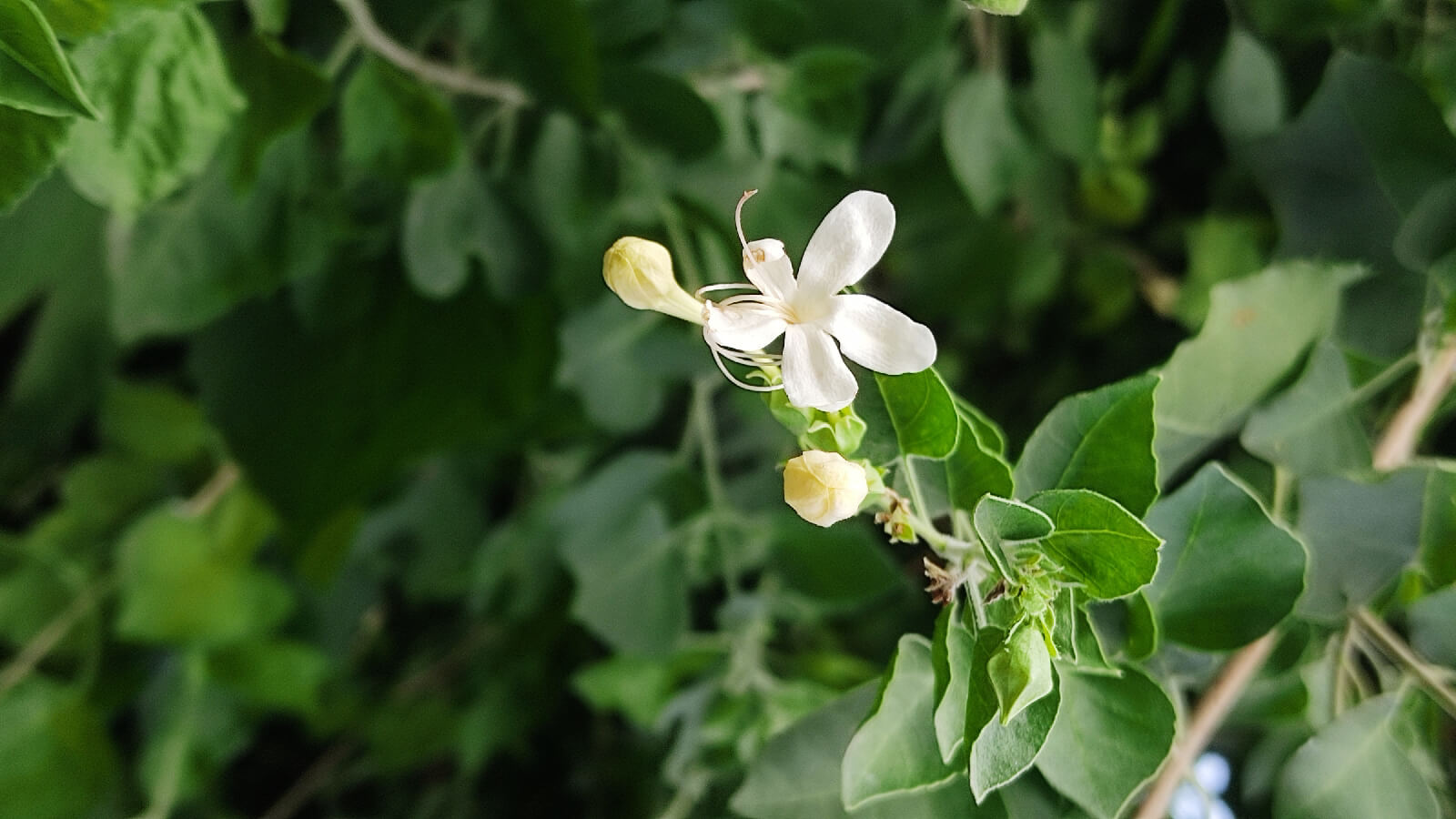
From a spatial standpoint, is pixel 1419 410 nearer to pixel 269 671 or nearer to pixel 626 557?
pixel 626 557

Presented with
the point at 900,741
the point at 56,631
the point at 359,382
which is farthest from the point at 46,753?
the point at 900,741

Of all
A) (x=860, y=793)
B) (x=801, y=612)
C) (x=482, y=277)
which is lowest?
A: (x=801, y=612)

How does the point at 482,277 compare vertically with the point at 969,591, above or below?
below

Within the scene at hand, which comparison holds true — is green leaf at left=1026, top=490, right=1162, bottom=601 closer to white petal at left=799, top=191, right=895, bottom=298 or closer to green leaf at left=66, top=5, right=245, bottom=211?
white petal at left=799, top=191, right=895, bottom=298

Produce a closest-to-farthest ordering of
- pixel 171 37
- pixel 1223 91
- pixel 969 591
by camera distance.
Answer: pixel 969 591
pixel 171 37
pixel 1223 91

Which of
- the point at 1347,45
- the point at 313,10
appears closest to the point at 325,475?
the point at 313,10

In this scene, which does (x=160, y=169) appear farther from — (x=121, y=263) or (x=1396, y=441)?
(x=1396, y=441)

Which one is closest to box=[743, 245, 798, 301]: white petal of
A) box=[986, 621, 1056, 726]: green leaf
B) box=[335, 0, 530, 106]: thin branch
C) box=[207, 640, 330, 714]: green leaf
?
box=[986, 621, 1056, 726]: green leaf

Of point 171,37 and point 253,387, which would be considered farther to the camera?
point 253,387
